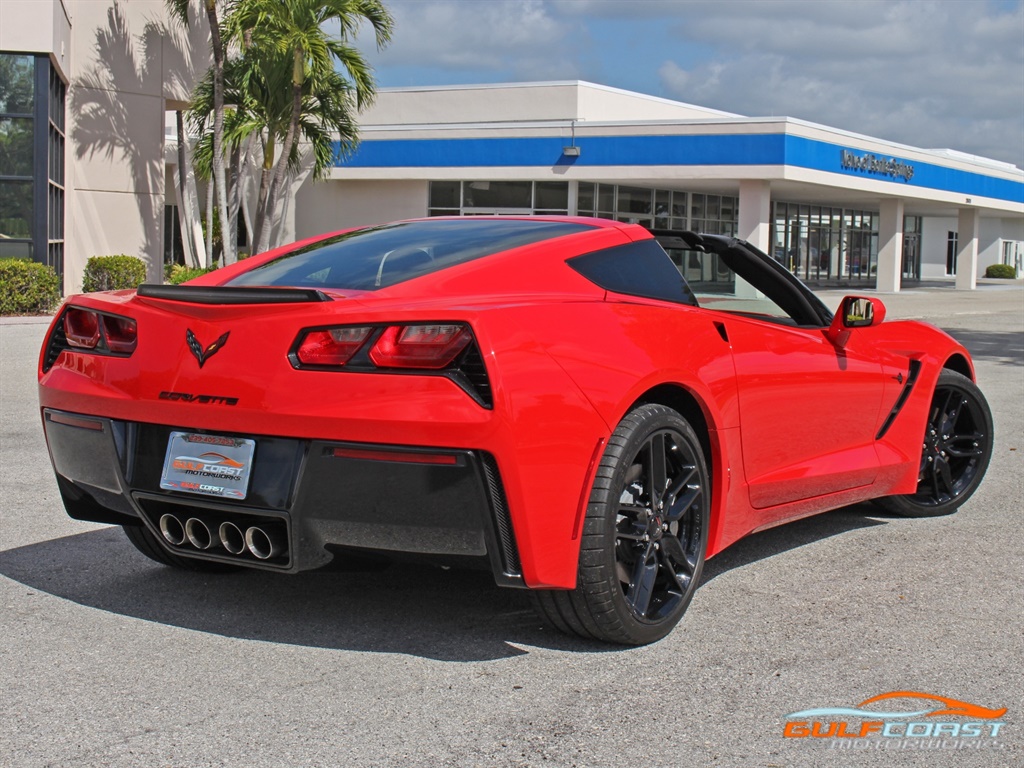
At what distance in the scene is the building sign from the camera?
124 feet

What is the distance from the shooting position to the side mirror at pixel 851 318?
5.21 meters

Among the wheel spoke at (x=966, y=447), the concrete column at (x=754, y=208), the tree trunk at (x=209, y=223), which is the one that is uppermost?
the concrete column at (x=754, y=208)

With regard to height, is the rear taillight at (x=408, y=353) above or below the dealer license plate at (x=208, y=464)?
above

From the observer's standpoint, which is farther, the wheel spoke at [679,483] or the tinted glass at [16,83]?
the tinted glass at [16,83]

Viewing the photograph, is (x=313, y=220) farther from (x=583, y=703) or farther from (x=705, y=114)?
(x=583, y=703)

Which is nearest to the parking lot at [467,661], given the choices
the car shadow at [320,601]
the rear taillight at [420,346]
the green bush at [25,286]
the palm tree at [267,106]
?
the car shadow at [320,601]

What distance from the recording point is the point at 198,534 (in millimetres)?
3807

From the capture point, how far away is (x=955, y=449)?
245 inches

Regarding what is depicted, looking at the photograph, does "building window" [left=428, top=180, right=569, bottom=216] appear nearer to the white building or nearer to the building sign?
the white building

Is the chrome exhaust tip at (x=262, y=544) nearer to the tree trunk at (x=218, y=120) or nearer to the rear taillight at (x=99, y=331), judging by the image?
the rear taillight at (x=99, y=331)

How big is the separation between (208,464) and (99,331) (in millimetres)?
691

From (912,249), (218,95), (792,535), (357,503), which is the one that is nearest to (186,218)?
(218,95)

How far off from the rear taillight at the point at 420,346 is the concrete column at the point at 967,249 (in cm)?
4911

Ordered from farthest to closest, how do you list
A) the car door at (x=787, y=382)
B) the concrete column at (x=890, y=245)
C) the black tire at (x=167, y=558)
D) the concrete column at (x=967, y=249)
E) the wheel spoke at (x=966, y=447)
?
the concrete column at (x=967, y=249) < the concrete column at (x=890, y=245) < the wheel spoke at (x=966, y=447) < the black tire at (x=167, y=558) < the car door at (x=787, y=382)
